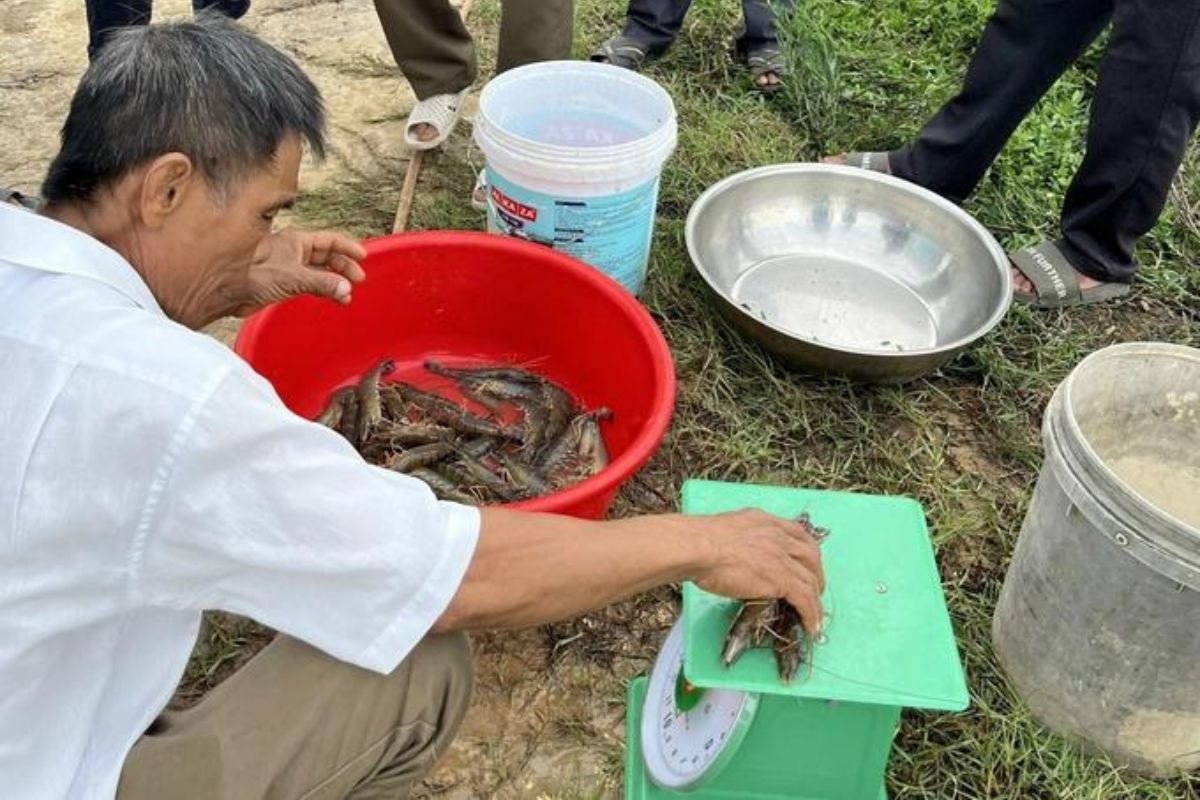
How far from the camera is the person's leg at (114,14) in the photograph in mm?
3988

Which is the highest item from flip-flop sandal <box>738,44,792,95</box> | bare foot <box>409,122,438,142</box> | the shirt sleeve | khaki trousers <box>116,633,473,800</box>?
the shirt sleeve

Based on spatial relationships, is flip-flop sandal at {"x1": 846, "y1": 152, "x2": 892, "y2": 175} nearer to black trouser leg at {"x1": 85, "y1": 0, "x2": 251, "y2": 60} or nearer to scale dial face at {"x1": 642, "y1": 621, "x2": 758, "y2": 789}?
black trouser leg at {"x1": 85, "y1": 0, "x2": 251, "y2": 60}

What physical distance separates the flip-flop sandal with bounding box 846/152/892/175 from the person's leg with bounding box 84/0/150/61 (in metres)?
2.67

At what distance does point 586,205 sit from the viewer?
10.9 ft

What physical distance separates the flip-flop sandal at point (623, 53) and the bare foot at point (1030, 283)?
6.33ft

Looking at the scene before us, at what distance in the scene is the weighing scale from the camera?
1989 millimetres

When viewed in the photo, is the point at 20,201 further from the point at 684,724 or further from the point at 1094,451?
the point at 1094,451

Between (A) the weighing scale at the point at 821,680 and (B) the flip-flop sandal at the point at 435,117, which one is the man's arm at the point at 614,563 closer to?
(A) the weighing scale at the point at 821,680

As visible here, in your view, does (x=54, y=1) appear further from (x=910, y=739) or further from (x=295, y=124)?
(x=910, y=739)

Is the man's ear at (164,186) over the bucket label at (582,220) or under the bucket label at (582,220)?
over

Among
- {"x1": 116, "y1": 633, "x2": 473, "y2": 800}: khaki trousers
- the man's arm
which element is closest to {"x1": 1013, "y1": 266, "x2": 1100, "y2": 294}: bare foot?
the man's arm

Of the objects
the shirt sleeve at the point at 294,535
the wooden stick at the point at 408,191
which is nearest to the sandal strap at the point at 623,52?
the wooden stick at the point at 408,191

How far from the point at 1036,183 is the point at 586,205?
2153 mm

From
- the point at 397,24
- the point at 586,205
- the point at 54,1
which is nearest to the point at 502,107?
the point at 586,205
